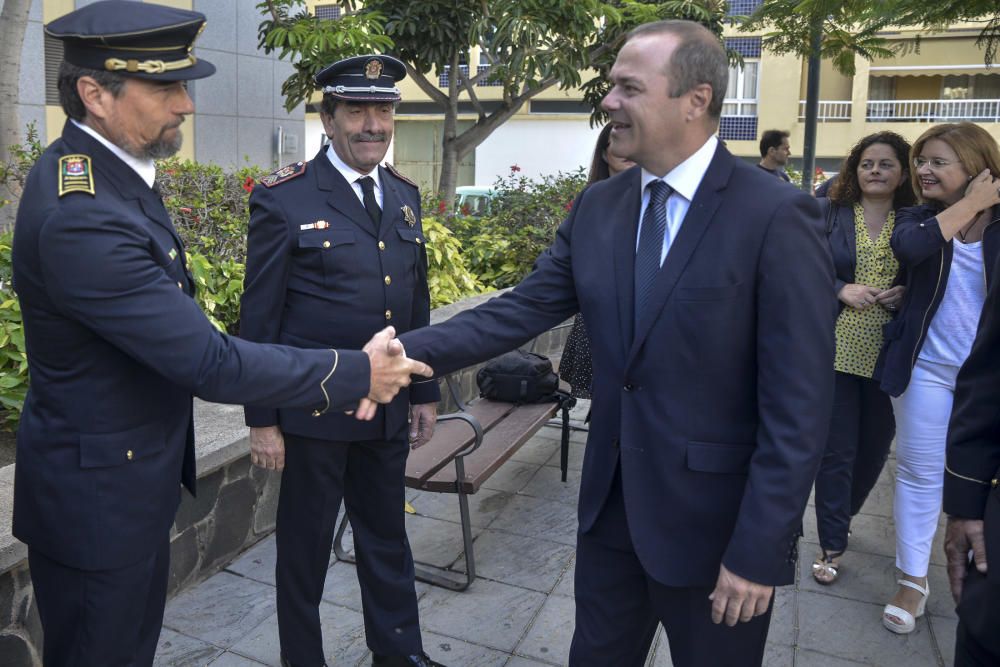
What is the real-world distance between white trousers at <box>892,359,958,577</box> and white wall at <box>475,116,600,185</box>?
27324mm

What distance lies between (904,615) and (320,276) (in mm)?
2748

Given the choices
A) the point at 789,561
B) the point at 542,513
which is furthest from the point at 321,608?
the point at 789,561

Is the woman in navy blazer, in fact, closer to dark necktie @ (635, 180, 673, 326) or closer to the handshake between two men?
dark necktie @ (635, 180, 673, 326)

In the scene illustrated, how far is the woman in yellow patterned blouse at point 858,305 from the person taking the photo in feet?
12.8

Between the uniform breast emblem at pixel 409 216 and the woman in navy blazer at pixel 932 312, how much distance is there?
79.3 inches

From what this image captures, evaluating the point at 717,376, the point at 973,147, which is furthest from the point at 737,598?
the point at 973,147

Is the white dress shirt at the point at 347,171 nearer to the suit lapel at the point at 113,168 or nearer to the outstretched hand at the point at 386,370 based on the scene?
the outstretched hand at the point at 386,370

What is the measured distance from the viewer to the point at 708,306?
6.54ft

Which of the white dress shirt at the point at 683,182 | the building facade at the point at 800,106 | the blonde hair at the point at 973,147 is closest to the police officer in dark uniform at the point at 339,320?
the white dress shirt at the point at 683,182

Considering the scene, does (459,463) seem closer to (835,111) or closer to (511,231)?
(511,231)

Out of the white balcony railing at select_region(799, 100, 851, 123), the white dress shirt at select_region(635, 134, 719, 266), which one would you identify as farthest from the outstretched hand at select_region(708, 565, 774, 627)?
the white balcony railing at select_region(799, 100, 851, 123)

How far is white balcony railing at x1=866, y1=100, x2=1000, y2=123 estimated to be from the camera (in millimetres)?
28188

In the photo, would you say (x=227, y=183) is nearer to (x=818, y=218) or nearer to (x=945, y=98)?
(x=818, y=218)

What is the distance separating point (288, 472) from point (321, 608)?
3.07ft
